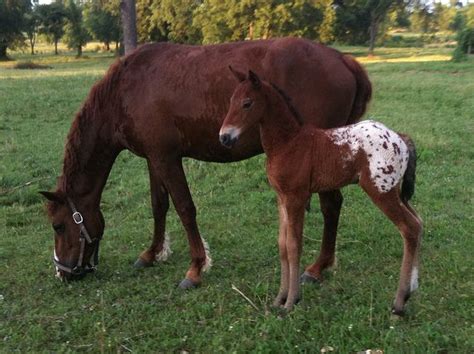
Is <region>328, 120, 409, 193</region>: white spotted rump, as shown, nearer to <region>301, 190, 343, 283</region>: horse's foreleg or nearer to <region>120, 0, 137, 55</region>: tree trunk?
<region>301, 190, 343, 283</region>: horse's foreleg

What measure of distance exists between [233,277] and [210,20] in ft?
114

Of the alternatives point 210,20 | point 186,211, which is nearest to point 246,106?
point 186,211

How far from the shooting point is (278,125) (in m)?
3.88

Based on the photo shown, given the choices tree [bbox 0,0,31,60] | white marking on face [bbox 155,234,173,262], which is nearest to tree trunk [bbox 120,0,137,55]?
white marking on face [bbox 155,234,173,262]

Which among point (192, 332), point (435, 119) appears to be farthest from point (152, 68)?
point (435, 119)

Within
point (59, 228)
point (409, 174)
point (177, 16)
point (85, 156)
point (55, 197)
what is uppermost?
point (177, 16)

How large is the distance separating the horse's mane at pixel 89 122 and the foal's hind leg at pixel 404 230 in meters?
2.60

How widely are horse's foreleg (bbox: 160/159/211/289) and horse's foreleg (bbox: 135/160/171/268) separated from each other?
22.3 inches

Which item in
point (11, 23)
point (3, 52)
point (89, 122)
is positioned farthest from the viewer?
point (3, 52)

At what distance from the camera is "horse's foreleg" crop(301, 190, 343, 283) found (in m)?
4.75

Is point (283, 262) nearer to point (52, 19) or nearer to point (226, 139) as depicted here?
point (226, 139)

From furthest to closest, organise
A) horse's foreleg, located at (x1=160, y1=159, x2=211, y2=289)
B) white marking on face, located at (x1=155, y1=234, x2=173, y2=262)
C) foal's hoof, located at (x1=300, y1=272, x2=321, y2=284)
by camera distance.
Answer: white marking on face, located at (x1=155, y1=234, x2=173, y2=262) < horse's foreleg, located at (x1=160, y1=159, x2=211, y2=289) < foal's hoof, located at (x1=300, y1=272, x2=321, y2=284)

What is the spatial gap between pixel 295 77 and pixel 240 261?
1.90 meters

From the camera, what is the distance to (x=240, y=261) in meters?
5.37
